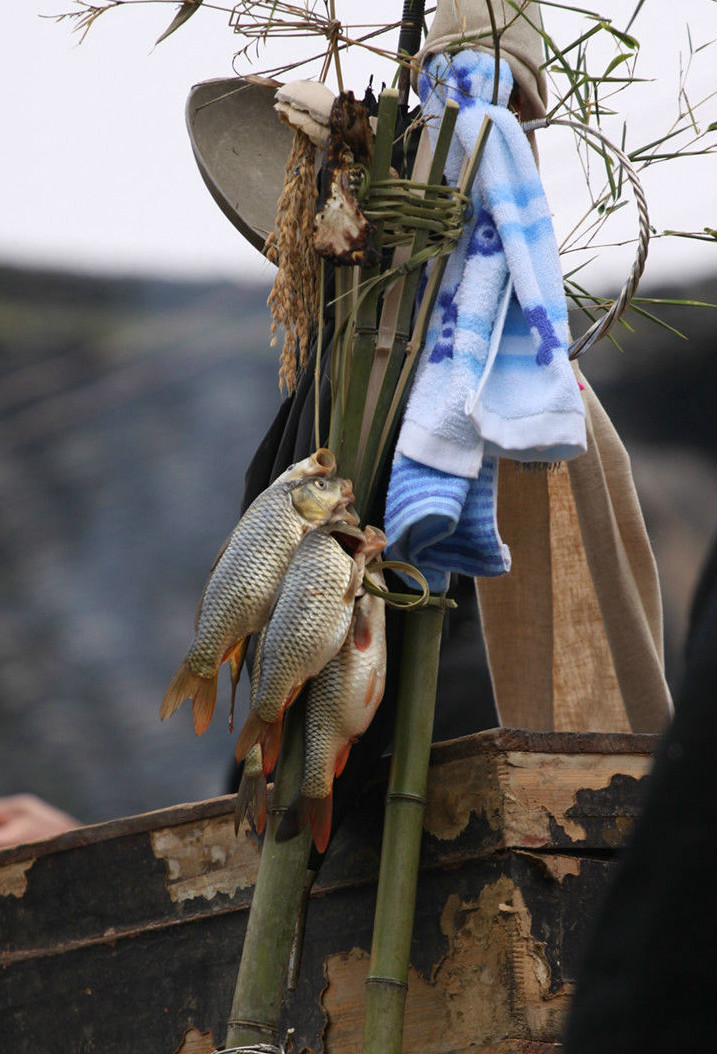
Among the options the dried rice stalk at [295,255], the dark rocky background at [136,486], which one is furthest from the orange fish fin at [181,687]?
the dark rocky background at [136,486]

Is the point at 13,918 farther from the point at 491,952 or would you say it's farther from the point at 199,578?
the point at 199,578

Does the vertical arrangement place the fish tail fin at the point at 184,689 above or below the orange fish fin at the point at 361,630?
below

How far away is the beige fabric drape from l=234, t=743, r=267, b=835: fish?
0.58 meters

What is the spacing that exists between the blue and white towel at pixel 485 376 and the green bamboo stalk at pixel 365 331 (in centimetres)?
6

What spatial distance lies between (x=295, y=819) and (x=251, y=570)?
253 millimetres

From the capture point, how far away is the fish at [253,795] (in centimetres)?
121

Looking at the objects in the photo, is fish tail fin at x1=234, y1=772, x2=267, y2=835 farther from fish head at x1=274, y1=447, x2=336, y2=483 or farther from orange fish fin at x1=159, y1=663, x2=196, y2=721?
fish head at x1=274, y1=447, x2=336, y2=483

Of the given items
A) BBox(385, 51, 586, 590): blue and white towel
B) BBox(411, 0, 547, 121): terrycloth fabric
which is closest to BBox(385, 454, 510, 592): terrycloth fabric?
BBox(385, 51, 586, 590): blue and white towel

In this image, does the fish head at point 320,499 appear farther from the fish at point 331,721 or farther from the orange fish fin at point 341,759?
the orange fish fin at point 341,759

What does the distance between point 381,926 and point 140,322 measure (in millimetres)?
2689

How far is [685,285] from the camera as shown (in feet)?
10.8

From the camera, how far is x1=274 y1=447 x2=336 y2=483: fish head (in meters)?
1.24

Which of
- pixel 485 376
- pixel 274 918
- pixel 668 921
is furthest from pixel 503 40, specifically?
pixel 668 921

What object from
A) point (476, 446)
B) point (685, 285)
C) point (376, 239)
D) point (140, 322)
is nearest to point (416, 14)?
point (376, 239)
